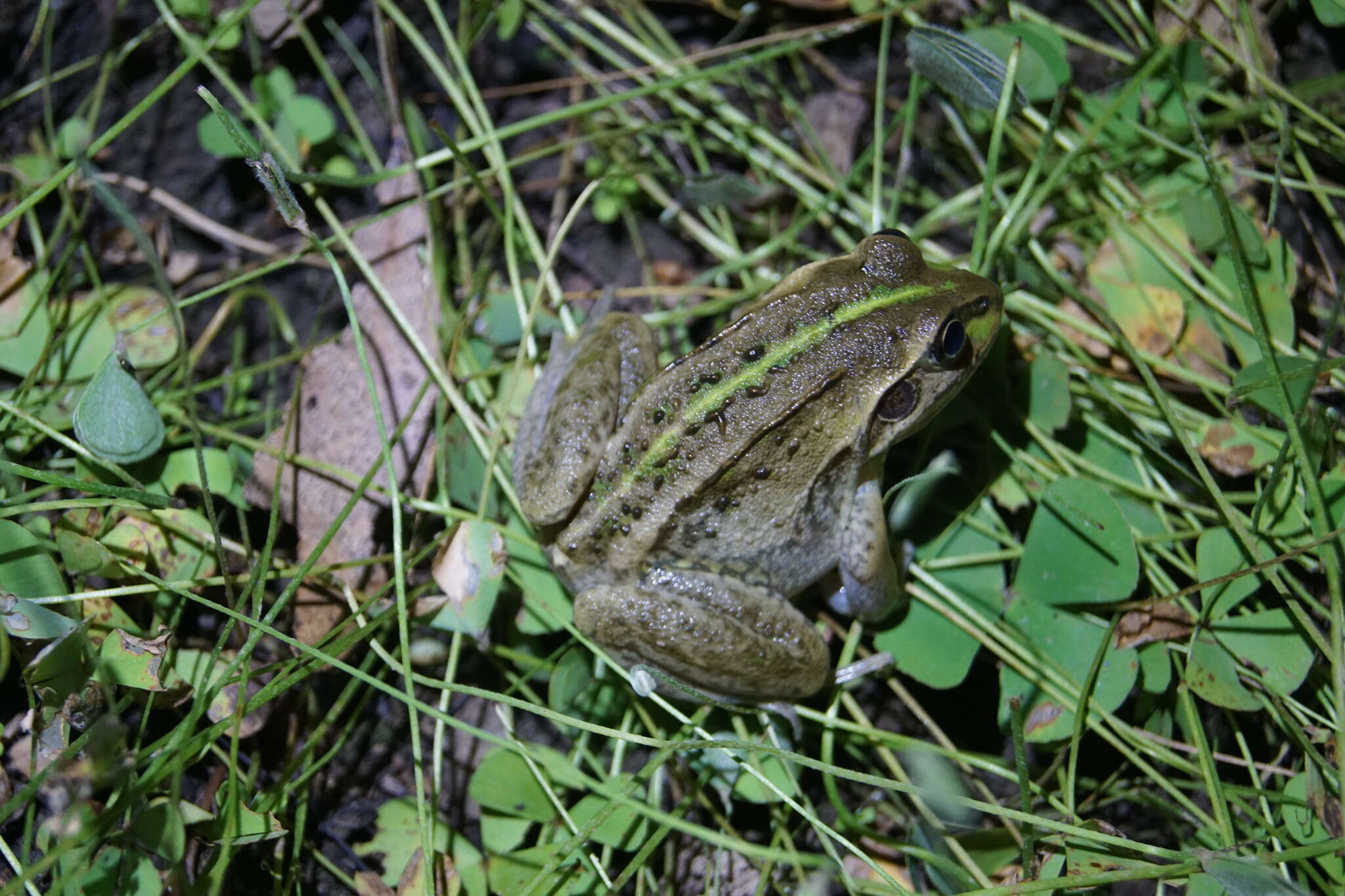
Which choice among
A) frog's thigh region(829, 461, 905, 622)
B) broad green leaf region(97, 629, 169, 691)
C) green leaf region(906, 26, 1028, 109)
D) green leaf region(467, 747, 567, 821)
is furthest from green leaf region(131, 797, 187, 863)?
green leaf region(906, 26, 1028, 109)

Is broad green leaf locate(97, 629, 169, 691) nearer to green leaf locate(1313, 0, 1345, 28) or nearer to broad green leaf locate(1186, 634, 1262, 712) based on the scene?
broad green leaf locate(1186, 634, 1262, 712)

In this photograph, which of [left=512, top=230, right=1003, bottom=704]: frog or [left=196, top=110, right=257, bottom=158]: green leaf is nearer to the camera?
[left=512, top=230, right=1003, bottom=704]: frog

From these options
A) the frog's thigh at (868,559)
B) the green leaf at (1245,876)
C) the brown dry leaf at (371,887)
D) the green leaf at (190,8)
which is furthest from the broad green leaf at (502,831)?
the green leaf at (190,8)

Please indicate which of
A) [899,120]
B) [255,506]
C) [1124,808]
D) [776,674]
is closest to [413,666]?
[255,506]

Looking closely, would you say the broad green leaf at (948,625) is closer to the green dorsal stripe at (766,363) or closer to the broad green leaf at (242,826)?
the green dorsal stripe at (766,363)

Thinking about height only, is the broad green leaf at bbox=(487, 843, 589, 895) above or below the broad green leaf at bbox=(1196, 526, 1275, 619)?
above

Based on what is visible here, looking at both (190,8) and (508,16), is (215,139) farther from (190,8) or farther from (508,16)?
(508,16)
